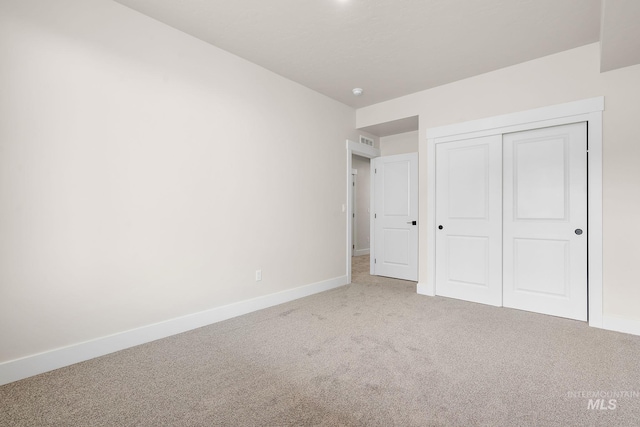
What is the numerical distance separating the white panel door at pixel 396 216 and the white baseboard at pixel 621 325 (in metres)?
2.33

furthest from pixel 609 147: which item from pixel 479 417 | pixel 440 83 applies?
pixel 479 417

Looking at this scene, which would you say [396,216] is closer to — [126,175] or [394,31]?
[394,31]

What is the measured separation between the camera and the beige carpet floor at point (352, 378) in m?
1.66

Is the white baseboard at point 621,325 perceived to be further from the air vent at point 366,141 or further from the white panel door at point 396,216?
the air vent at point 366,141

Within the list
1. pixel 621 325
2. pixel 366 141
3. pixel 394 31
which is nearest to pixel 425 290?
pixel 621 325

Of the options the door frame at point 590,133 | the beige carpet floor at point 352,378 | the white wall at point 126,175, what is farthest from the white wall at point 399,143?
the beige carpet floor at point 352,378

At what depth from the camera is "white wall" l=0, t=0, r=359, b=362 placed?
2.09 m

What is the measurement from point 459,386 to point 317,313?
5.65 feet

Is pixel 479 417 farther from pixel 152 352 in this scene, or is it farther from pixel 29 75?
pixel 29 75

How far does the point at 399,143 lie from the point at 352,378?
4343mm

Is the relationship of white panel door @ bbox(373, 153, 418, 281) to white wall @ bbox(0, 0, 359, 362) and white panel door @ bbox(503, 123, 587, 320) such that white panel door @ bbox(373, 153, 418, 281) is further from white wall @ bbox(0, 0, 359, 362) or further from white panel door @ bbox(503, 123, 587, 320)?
white wall @ bbox(0, 0, 359, 362)

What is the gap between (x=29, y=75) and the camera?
210 cm

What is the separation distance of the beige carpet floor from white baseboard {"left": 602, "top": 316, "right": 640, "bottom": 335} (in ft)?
0.34

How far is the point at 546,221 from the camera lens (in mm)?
3371
